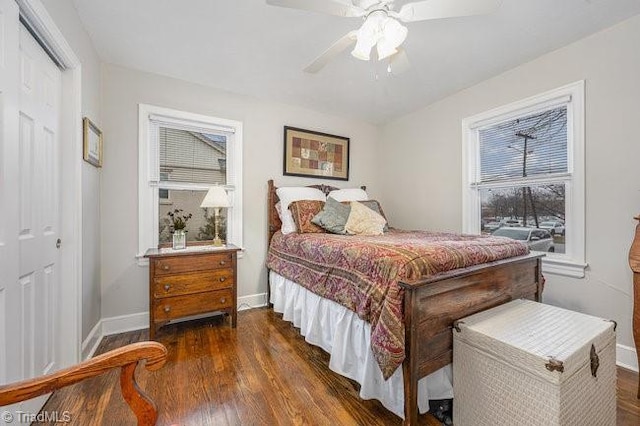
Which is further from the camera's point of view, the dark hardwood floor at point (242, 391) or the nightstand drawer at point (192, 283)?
the nightstand drawer at point (192, 283)

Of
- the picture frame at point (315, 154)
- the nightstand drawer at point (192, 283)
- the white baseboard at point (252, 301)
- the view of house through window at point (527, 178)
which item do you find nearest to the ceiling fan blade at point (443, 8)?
the view of house through window at point (527, 178)

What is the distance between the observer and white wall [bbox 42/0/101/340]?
180 cm

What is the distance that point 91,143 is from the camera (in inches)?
82.0

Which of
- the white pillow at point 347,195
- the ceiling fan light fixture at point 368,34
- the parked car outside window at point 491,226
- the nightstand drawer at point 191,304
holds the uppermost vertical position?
the ceiling fan light fixture at point 368,34

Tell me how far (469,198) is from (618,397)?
1852 millimetres

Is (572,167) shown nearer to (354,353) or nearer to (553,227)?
(553,227)

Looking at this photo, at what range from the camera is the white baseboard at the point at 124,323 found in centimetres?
246

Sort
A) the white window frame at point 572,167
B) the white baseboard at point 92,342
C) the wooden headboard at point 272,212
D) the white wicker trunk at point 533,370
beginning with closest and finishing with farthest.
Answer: the white wicker trunk at point 533,370
the white baseboard at point 92,342
the white window frame at point 572,167
the wooden headboard at point 272,212

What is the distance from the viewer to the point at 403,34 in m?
1.50

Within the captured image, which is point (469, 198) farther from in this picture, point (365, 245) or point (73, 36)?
point (73, 36)

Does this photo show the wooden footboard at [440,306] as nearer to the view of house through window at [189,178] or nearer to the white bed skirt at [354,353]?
the white bed skirt at [354,353]

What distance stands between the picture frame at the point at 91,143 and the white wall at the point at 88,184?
0.19 feet

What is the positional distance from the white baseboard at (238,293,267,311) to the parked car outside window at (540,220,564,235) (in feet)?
9.48

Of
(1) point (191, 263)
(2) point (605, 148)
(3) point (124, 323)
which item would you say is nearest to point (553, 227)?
(2) point (605, 148)
